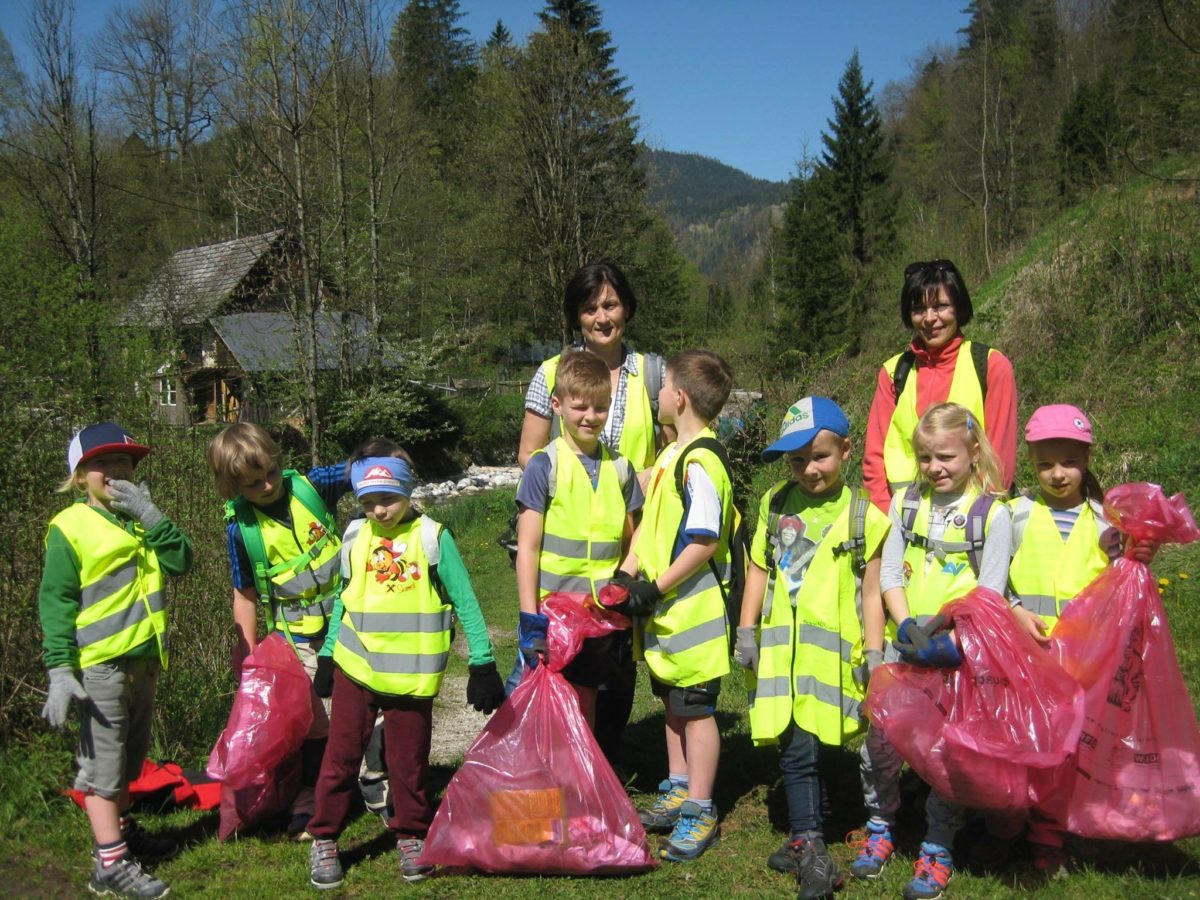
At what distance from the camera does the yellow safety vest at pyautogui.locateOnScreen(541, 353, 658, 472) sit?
375 cm

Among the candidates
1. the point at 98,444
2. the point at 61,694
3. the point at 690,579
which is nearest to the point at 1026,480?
the point at 690,579

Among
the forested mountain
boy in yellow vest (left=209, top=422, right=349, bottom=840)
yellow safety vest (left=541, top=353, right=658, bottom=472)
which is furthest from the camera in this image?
the forested mountain

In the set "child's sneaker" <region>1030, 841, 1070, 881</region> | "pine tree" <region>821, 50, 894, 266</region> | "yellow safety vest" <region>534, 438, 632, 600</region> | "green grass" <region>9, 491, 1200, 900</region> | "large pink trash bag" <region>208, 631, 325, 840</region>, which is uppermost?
"pine tree" <region>821, 50, 894, 266</region>

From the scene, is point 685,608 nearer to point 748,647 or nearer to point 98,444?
point 748,647

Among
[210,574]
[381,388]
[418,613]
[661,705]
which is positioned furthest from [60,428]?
[381,388]

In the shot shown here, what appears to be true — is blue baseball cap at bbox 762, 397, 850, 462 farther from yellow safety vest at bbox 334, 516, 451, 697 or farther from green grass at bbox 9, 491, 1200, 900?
green grass at bbox 9, 491, 1200, 900

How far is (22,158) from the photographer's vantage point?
17750 mm

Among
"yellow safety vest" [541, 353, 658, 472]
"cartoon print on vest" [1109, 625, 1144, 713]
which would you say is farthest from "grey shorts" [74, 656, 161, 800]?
"cartoon print on vest" [1109, 625, 1144, 713]

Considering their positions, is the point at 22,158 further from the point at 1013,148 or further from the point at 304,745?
the point at 1013,148

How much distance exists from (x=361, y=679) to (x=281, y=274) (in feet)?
46.8

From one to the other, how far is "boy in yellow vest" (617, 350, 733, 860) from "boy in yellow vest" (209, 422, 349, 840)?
123cm

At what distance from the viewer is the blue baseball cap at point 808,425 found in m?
3.21

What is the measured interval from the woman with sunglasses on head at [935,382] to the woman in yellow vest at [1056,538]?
0.20 metres

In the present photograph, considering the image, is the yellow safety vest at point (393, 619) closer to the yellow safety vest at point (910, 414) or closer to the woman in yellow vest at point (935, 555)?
the woman in yellow vest at point (935, 555)
